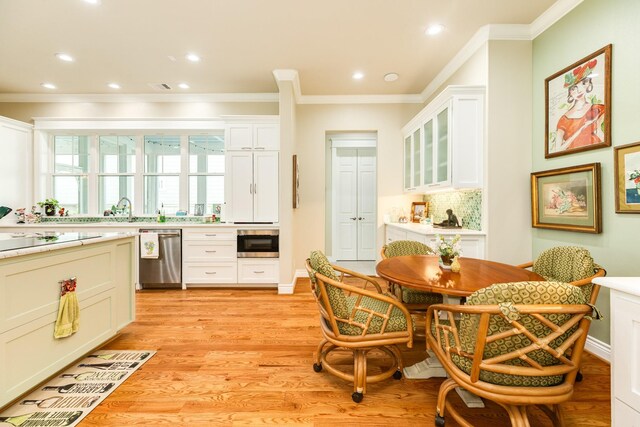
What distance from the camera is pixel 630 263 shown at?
2.01m

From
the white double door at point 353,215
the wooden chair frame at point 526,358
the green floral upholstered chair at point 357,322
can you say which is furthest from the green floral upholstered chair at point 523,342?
the white double door at point 353,215

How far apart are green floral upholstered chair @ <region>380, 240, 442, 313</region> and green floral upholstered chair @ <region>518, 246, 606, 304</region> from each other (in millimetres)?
829

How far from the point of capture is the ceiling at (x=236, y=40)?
2586 mm

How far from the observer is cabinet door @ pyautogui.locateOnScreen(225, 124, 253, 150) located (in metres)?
4.18

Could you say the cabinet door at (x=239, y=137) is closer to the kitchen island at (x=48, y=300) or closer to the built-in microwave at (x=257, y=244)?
the built-in microwave at (x=257, y=244)

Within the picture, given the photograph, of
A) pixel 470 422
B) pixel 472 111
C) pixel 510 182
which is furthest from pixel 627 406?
pixel 472 111

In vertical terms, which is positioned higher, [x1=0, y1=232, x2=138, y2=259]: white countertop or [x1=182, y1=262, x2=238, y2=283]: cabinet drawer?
[x1=0, y1=232, x2=138, y2=259]: white countertop

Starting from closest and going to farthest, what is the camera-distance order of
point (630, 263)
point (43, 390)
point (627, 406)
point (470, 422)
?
1. point (627, 406)
2. point (470, 422)
3. point (43, 390)
4. point (630, 263)

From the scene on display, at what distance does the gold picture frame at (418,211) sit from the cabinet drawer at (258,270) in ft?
7.57

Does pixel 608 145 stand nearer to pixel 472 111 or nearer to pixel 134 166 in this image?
pixel 472 111

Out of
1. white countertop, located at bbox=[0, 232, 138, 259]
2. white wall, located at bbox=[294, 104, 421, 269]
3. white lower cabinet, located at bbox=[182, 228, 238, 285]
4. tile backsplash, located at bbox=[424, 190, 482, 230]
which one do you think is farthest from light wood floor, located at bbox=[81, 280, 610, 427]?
white wall, located at bbox=[294, 104, 421, 269]

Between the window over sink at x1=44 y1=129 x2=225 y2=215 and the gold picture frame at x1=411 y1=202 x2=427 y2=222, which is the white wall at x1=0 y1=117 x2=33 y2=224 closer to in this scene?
the window over sink at x1=44 y1=129 x2=225 y2=215

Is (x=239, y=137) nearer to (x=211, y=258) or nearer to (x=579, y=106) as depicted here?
(x=211, y=258)

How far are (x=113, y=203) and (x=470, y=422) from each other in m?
5.57
